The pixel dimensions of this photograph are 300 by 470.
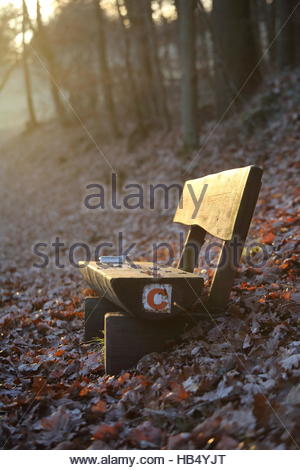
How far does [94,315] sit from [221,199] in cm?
158

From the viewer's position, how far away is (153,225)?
9633 millimetres

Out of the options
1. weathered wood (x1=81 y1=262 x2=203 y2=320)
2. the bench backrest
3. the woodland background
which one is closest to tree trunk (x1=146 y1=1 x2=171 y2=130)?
the woodland background

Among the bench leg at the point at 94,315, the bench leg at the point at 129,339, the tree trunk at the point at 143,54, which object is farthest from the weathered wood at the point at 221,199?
the tree trunk at the point at 143,54

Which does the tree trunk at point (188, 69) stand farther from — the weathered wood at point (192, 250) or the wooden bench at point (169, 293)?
the wooden bench at point (169, 293)

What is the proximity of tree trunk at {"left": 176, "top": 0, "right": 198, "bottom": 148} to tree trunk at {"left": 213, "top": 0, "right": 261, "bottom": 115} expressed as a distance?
65cm

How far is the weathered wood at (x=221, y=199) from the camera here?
131 inches

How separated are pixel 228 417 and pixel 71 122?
A: 78.1 feet

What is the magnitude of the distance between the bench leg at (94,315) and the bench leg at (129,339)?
37.4 inches

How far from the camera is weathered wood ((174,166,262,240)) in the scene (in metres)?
3.32

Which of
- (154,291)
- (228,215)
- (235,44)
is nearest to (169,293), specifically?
(154,291)

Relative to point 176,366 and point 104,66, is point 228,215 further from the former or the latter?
point 104,66

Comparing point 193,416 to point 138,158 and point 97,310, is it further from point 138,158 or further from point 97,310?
point 138,158

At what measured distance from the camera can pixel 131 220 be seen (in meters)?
10.8
